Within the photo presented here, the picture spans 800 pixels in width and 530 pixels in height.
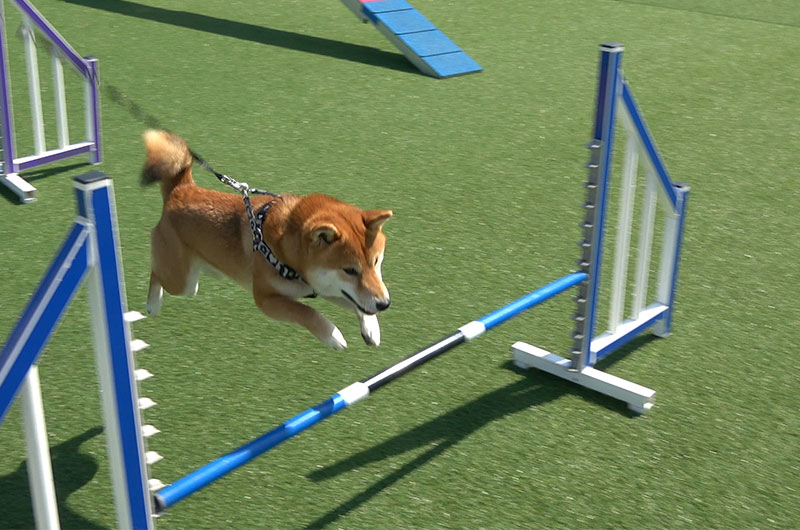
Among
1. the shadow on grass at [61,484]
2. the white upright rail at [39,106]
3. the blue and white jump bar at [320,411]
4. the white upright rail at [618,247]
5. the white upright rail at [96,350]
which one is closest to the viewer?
the white upright rail at [96,350]

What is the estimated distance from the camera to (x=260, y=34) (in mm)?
9234

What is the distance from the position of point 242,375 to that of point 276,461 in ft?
2.00

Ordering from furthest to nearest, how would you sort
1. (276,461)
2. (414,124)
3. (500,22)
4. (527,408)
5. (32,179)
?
1. (500,22)
2. (414,124)
3. (32,179)
4. (527,408)
5. (276,461)

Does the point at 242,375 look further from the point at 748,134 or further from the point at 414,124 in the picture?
the point at 748,134

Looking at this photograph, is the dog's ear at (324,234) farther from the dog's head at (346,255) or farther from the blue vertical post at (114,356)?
the blue vertical post at (114,356)

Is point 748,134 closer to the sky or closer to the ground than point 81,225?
closer to the ground

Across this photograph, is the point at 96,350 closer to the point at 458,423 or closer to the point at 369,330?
the point at 369,330

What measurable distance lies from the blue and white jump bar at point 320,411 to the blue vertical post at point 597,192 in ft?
0.30

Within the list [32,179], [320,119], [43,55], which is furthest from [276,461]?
[43,55]

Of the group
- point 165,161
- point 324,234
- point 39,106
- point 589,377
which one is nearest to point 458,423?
point 589,377

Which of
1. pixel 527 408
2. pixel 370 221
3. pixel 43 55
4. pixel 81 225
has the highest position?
pixel 81 225

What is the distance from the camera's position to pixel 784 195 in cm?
607

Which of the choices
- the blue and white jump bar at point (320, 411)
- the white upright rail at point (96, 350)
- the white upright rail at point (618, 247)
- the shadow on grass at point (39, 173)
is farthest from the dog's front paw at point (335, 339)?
the shadow on grass at point (39, 173)

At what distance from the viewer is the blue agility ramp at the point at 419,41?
27.1 ft
